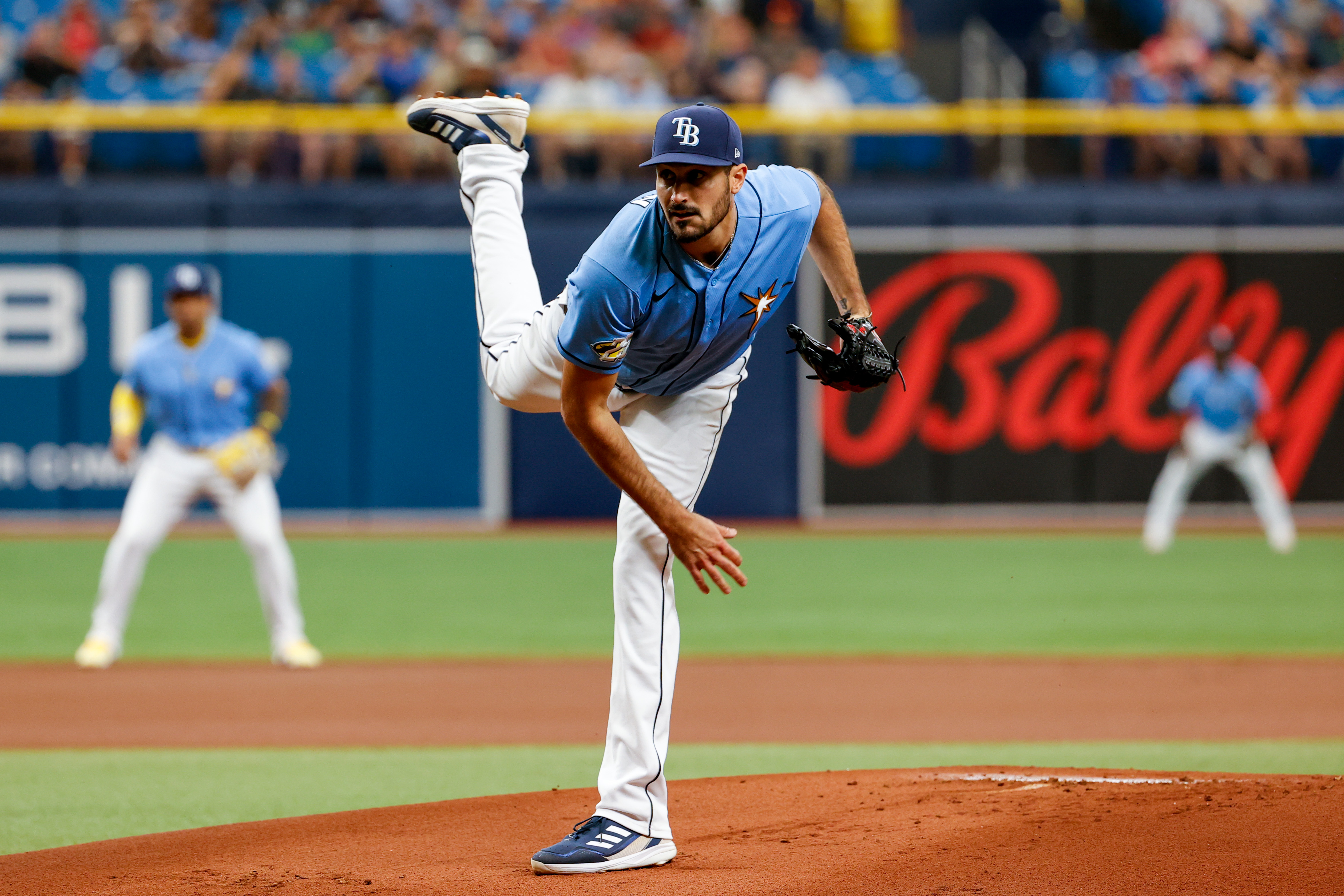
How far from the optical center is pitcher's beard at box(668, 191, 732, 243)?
4133mm

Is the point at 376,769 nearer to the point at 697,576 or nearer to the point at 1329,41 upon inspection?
the point at 697,576

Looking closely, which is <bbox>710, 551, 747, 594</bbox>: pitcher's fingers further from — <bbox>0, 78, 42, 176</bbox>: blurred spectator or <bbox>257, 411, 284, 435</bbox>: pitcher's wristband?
<bbox>0, 78, 42, 176</bbox>: blurred spectator

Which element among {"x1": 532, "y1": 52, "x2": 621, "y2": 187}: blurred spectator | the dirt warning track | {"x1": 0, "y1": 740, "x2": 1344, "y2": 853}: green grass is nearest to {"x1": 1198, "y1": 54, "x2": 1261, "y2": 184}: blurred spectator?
{"x1": 532, "y1": 52, "x2": 621, "y2": 187}: blurred spectator

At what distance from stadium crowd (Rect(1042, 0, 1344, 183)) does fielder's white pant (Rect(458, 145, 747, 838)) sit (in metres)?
13.5

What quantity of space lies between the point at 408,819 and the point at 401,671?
376 centimetres

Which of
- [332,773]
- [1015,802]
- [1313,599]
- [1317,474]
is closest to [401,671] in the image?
[332,773]

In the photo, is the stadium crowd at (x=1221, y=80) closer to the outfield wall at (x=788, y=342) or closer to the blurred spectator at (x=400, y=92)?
the outfield wall at (x=788, y=342)

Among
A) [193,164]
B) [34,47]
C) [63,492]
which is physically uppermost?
[34,47]

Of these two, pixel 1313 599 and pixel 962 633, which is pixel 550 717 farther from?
pixel 1313 599

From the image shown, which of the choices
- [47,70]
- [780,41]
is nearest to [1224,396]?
[780,41]

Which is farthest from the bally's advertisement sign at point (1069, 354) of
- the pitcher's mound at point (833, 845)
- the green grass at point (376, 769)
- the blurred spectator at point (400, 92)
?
the pitcher's mound at point (833, 845)

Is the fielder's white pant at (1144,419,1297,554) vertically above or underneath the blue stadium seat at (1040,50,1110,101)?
underneath

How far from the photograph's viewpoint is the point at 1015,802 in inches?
201

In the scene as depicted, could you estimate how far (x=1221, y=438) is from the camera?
14.5 m
